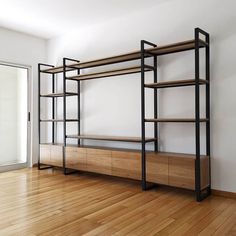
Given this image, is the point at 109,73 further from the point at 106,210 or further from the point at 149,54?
the point at 106,210

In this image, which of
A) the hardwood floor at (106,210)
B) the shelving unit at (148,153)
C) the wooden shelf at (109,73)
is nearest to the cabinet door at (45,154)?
the shelving unit at (148,153)

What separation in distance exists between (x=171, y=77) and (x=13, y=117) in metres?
3.17

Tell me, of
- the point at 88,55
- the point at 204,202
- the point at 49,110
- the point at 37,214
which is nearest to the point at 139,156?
the point at 204,202

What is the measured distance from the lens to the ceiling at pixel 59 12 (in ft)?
12.2

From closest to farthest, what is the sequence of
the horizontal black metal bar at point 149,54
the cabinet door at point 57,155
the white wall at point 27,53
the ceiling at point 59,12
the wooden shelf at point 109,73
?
the horizontal black metal bar at point 149,54 < the ceiling at point 59,12 < the wooden shelf at point 109,73 < the cabinet door at point 57,155 < the white wall at point 27,53

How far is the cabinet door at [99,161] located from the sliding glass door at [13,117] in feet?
5.69

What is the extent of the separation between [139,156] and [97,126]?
1224mm

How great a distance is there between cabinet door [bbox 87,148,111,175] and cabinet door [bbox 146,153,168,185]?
2.32 ft

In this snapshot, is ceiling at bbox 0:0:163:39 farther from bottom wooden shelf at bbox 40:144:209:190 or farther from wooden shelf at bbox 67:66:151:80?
bottom wooden shelf at bbox 40:144:209:190

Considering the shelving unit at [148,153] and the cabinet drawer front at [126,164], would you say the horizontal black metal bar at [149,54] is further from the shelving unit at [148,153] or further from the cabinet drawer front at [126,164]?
the cabinet drawer front at [126,164]

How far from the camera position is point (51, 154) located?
4.72 m

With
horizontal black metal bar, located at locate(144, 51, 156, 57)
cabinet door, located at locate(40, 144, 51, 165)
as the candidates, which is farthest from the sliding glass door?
horizontal black metal bar, located at locate(144, 51, 156, 57)

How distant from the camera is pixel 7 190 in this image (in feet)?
11.5

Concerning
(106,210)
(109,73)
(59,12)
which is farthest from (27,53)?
(106,210)
